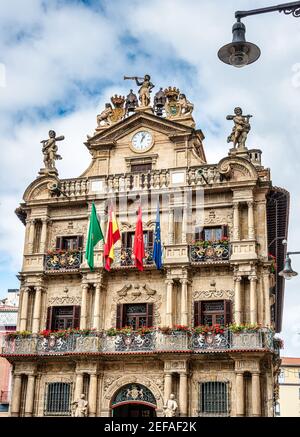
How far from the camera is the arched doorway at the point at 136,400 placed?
2961 centimetres

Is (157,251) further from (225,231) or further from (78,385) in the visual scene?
(78,385)

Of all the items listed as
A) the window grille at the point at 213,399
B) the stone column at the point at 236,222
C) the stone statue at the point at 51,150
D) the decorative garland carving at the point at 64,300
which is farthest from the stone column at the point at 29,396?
the stone column at the point at 236,222

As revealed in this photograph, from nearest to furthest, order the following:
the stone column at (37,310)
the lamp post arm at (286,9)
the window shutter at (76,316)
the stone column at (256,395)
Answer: the lamp post arm at (286,9) < the stone column at (256,395) < the window shutter at (76,316) < the stone column at (37,310)

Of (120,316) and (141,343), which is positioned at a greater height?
(120,316)

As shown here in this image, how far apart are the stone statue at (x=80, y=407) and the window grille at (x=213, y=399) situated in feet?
16.9

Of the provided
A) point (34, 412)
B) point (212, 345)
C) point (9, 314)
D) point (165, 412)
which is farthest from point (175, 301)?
point (9, 314)

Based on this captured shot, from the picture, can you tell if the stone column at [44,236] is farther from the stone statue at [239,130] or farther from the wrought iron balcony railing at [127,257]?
the stone statue at [239,130]

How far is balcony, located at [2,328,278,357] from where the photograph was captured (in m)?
28.0

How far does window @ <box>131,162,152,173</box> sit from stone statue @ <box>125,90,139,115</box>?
350cm

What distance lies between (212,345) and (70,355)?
6.63 m

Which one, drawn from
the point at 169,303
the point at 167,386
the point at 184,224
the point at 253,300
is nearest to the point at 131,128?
the point at 184,224

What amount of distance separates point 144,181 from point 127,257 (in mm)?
4027

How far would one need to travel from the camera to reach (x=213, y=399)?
94.0 ft

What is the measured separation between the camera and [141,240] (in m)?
29.8
